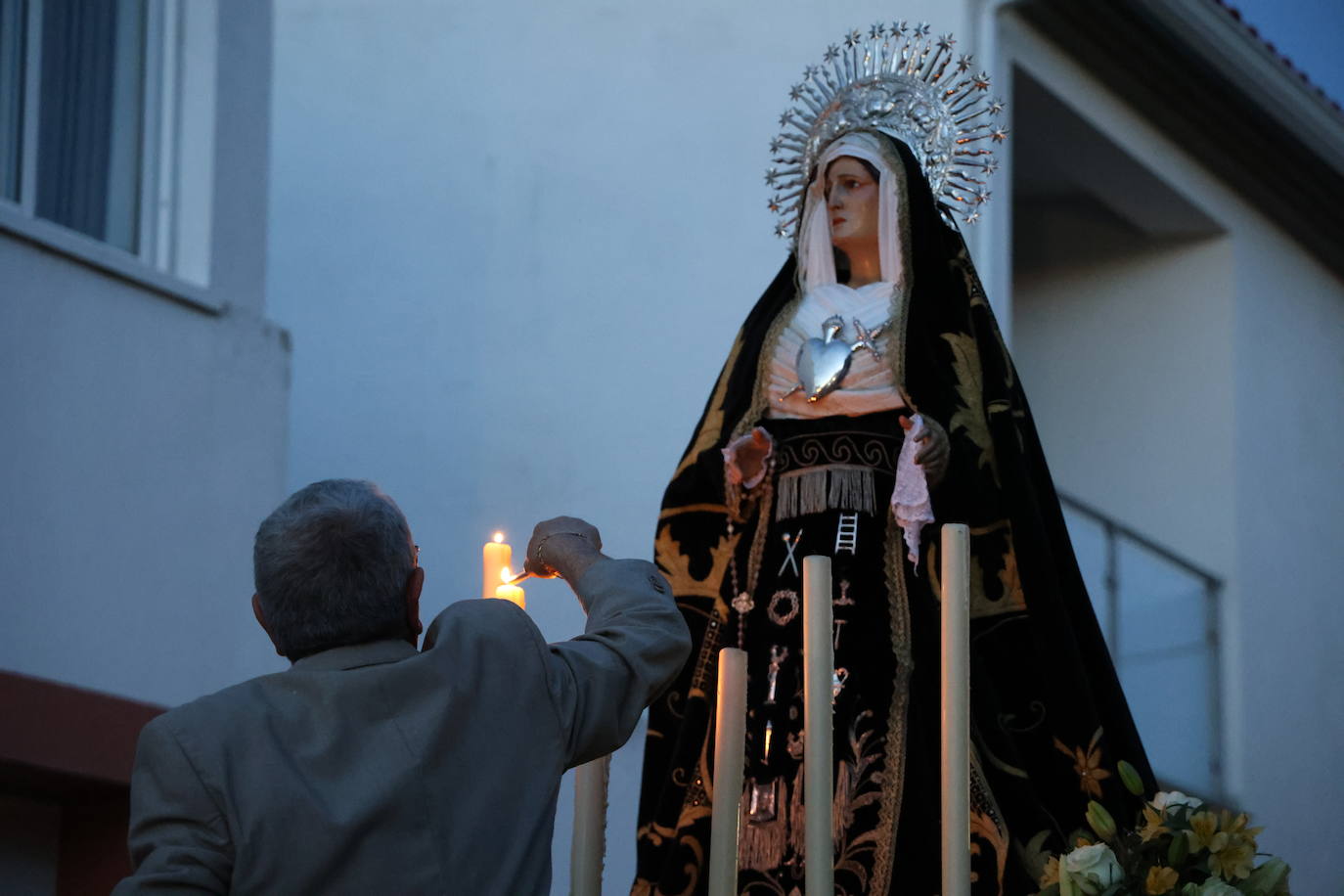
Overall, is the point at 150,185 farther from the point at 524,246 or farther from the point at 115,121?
the point at 524,246

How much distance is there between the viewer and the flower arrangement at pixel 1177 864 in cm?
267

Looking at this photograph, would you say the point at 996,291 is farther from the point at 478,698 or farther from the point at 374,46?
the point at 478,698

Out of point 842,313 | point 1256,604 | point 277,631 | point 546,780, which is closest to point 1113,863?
point 546,780

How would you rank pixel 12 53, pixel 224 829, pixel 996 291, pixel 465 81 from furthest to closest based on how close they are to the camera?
1. pixel 465 81
2. pixel 996 291
3. pixel 12 53
4. pixel 224 829

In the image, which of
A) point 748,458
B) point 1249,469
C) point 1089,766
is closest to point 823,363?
point 748,458

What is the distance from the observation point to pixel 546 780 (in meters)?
2.24

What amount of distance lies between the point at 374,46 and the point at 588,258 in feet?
4.04

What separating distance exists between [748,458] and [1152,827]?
4.86 ft

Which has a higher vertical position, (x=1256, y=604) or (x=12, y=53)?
(x=12, y=53)

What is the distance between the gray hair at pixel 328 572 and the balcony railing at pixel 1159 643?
5.44 m

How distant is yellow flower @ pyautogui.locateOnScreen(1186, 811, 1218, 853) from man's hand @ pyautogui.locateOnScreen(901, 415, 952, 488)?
126 centimetres

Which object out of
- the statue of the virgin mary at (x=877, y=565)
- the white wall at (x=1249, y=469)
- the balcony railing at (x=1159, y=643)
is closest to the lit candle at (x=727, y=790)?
the statue of the virgin mary at (x=877, y=565)

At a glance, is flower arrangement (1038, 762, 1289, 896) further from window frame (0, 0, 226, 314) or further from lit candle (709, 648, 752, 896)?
window frame (0, 0, 226, 314)

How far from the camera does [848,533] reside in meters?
3.98
